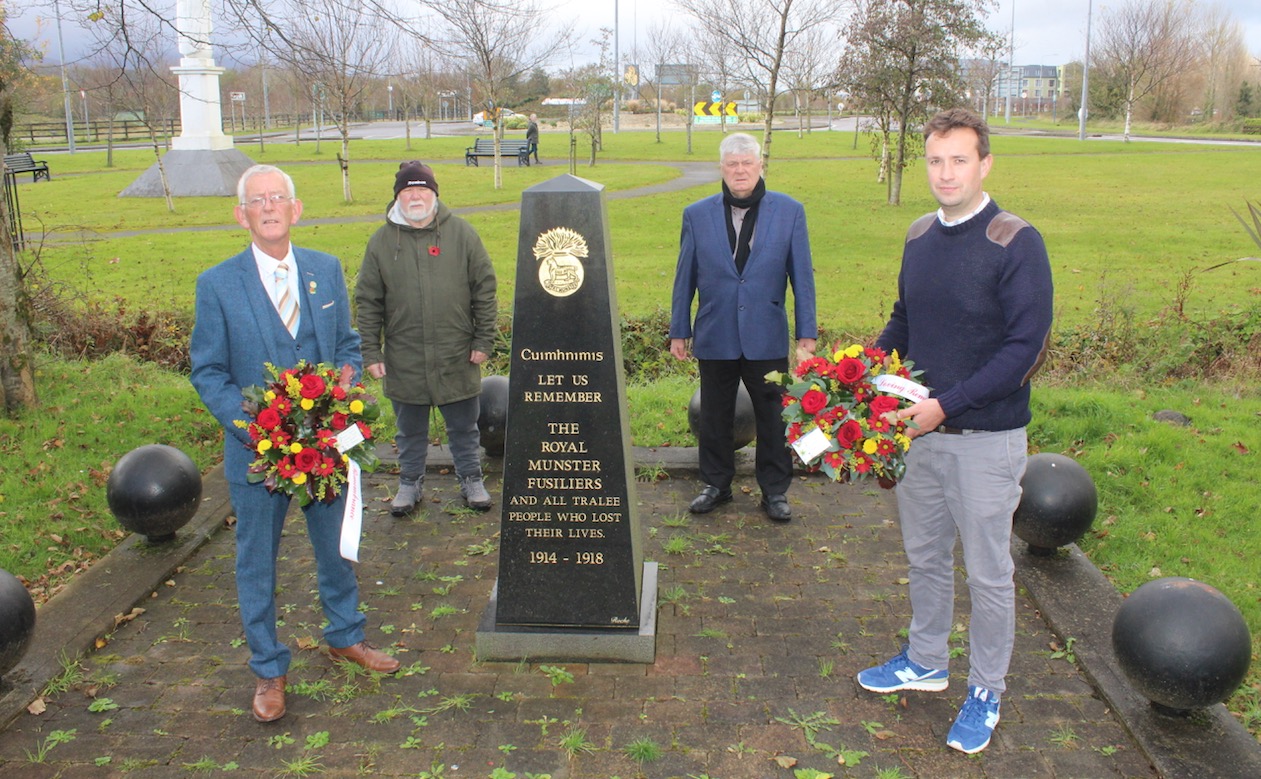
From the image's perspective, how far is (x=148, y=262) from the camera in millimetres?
15586

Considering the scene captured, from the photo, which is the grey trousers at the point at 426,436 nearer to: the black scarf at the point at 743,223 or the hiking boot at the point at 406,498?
the hiking boot at the point at 406,498

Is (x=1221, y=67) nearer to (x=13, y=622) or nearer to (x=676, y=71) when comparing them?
(x=676, y=71)

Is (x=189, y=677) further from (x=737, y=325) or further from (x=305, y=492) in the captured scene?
(x=737, y=325)

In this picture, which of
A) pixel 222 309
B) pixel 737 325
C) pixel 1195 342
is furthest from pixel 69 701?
pixel 1195 342

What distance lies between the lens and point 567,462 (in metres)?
4.57

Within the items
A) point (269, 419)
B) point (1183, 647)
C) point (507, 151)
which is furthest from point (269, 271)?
point (507, 151)

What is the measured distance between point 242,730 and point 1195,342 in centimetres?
977

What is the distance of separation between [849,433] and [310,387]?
2075 millimetres

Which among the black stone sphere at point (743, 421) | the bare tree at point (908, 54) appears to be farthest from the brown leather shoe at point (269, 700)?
the bare tree at point (908, 54)

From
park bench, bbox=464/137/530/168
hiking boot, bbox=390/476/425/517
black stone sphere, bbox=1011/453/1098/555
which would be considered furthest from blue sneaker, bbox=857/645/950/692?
park bench, bbox=464/137/530/168

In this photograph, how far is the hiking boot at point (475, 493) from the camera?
20.9ft

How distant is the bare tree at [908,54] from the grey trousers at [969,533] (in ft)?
64.1

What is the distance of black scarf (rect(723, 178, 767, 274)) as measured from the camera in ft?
19.2

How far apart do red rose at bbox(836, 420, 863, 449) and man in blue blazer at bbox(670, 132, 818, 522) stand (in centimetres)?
196
